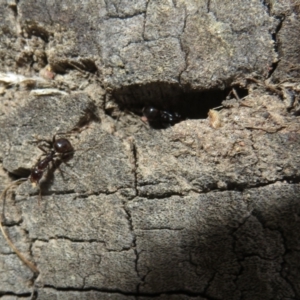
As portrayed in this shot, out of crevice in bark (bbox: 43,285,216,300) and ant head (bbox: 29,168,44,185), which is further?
ant head (bbox: 29,168,44,185)

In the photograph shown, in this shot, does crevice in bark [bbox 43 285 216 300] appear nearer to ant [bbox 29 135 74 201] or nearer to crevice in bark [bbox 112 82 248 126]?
ant [bbox 29 135 74 201]

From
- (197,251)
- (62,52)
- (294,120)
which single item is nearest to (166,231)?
(197,251)

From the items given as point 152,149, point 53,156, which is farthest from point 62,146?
point 152,149

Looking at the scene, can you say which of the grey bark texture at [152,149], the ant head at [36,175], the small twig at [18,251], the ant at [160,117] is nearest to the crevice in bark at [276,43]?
the grey bark texture at [152,149]

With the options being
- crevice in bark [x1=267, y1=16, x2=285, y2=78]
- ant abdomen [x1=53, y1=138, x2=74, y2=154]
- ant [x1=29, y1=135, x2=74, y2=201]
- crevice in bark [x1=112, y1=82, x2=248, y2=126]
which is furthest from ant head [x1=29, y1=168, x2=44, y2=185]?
crevice in bark [x1=267, y1=16, x2=285, y2=78]

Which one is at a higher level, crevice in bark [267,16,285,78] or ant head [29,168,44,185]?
crevice in bark [267,16,285,78]

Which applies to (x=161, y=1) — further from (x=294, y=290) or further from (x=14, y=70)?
(x=294, y=290)
